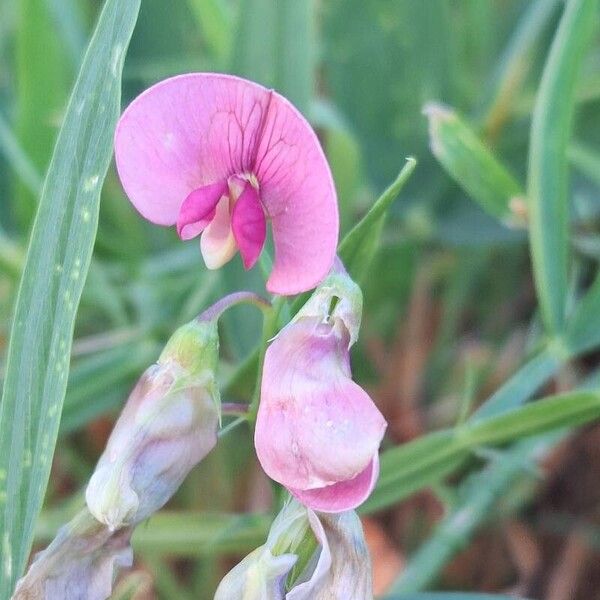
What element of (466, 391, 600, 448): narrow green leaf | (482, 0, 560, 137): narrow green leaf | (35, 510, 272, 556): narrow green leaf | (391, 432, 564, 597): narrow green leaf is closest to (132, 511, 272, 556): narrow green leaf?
(35, 510, 272, 556): narrow green leaf

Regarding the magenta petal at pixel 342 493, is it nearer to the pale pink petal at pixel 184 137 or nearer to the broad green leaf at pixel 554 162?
the pale pink petal at pixel 184 137

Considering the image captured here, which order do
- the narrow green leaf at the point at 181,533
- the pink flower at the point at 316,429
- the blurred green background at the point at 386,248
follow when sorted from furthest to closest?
the blurred green background at the point at 386,248
the narrow green leaf at the point at 181,533
the pink flower at the point at 316,429

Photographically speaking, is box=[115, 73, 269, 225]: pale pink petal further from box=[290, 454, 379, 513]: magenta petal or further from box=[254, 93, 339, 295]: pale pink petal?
box=[290, 454, 379, 513]: magenta petal

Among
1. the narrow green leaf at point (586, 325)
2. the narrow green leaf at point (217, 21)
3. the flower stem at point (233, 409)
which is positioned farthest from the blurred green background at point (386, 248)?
the flower stem at point (233, 409)

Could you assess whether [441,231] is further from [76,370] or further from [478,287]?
[76,370]

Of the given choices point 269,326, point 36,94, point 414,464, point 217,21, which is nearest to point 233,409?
point 269,326

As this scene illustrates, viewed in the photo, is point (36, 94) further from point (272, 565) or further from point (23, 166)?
point (272, 565)
